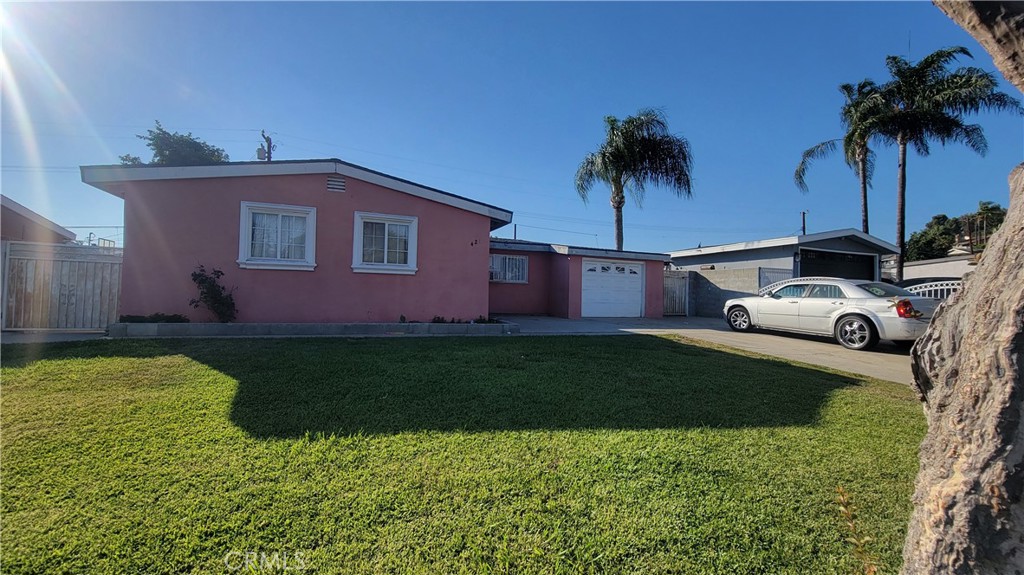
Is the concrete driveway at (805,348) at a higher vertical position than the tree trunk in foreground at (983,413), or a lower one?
lower

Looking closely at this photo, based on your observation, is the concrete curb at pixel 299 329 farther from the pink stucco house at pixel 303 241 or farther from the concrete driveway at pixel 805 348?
the concrete driveway at pixel 805 348

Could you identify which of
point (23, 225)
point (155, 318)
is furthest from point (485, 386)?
point (23, 225)

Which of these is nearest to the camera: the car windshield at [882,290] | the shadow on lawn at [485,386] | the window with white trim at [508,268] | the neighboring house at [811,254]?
the shadow on lawn at [485,386]

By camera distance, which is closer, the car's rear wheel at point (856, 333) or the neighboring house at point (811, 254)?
the car's rear wheel at point (856, 333)

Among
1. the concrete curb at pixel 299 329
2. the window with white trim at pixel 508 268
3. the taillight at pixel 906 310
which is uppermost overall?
the window with white trim at pixel 508 268

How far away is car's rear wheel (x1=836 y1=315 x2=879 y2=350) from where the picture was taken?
838 cm

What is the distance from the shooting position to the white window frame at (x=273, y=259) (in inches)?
323

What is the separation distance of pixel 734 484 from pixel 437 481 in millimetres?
1868

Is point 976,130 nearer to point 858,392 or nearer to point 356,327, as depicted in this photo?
point 858,392

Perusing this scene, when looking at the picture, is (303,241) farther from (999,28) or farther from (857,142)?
(857,142)

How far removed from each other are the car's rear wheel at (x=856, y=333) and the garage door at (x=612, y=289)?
6.92m

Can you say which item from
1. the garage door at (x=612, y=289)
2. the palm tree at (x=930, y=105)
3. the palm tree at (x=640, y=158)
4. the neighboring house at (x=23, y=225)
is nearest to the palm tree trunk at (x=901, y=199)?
the palm tree at (x=930, y=105)

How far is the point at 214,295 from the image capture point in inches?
301

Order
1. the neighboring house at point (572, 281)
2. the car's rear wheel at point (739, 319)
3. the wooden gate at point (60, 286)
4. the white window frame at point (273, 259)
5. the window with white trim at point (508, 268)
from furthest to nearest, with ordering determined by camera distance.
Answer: the window with white trim at point (508, 268) < the neighboring house at point (572, 281) < the car's rear wheel at point (739, 319) < the white window frame at point (273, 259) < the wooden gate at point (60, 286)
